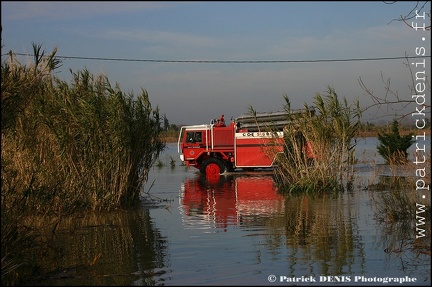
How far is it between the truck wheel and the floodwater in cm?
1067

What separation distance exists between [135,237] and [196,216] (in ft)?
9.69

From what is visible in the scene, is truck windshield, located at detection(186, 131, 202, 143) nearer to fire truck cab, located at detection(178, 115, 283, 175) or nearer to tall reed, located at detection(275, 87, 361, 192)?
fire truck cab, located at detection(178, 115, 283, 175)

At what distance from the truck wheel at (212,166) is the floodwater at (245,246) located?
10673mm

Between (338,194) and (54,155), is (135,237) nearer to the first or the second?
(54,155)

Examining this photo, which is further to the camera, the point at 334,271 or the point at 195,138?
the point at 195,138

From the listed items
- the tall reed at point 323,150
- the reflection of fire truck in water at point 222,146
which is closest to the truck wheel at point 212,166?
the reflection of fire truck in water at point 222,146

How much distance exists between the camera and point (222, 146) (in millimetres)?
28281

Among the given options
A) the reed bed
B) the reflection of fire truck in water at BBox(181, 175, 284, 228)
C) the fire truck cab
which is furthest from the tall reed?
the fire truck cab

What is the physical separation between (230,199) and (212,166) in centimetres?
977

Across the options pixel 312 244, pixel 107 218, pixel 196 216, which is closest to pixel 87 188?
pixel 107 218

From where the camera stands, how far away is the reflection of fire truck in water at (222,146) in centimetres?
2714

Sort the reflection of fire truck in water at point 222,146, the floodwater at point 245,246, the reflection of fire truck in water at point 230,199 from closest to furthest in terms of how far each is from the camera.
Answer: the floodwater at point 245,246 → the reflection of fire truck in water at point 230,199 → the reflection of fire truck in water at point 222,146

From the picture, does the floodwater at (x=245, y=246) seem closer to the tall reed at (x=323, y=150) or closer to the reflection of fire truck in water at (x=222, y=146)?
the tall reed at (x=323, y=150)

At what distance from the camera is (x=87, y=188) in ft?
49.6
